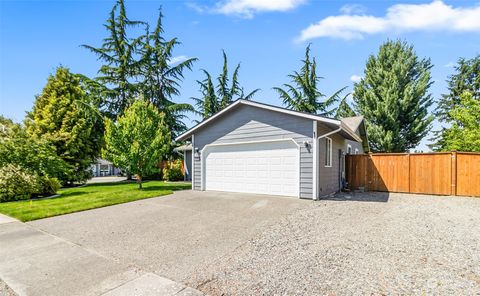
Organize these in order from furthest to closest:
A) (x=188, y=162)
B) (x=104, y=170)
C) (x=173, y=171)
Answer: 1. (x=104, y=170)
2. (x=188, y=162)
3. (x=173, y=171)

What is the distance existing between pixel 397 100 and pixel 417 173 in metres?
11.2

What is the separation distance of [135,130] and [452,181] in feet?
48.7

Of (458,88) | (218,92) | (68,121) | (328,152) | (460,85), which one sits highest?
(460,85)

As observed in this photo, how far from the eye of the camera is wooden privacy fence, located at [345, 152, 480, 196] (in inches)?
400

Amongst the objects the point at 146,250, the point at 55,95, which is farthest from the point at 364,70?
the point at 55,95

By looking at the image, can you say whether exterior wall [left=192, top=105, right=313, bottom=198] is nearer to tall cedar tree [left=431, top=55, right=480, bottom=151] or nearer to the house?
the house

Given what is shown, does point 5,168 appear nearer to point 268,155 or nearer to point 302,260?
point 268,155

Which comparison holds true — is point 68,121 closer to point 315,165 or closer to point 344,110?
point 315,165

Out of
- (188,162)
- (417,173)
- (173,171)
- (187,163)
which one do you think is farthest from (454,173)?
(173,171)

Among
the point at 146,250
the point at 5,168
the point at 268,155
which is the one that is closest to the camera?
the point at 146,250

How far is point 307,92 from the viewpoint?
22297mm

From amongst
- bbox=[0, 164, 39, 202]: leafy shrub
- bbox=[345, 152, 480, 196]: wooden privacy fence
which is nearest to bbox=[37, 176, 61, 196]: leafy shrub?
bbox=[0, 164, 39, 202]: leafy shrub

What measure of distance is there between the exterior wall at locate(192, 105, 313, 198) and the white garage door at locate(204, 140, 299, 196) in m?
0.29

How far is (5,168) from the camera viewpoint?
10695 millimetres
